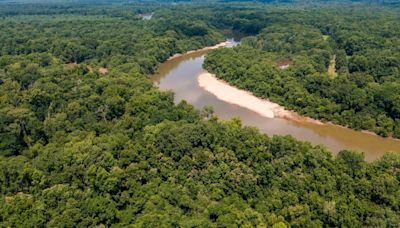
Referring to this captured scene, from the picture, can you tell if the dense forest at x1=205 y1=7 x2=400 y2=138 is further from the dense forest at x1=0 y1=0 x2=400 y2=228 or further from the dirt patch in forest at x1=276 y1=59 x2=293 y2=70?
the dense forest at x1=0 y1=0 x2=400 y2=228

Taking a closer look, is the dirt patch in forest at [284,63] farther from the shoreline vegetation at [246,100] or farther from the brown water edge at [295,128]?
the brown water edge at [295,128]

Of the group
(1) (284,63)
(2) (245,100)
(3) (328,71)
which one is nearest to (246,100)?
(2) (245,100)

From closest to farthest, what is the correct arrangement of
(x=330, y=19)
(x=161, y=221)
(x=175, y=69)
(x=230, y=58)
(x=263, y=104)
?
(x=161, y=221)
(x=263, y=104)
(x=230, y=58)
(x=175, y=69)
(x=330, y=19)

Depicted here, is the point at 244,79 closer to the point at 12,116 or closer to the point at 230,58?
the point at 230,58

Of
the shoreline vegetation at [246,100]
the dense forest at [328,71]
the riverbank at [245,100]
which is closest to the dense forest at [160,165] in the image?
the dense forest at [328,71]

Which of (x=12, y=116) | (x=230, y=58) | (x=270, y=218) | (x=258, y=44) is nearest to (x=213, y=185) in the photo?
(x=270, y=218)

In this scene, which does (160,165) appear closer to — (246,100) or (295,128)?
(295,128)
